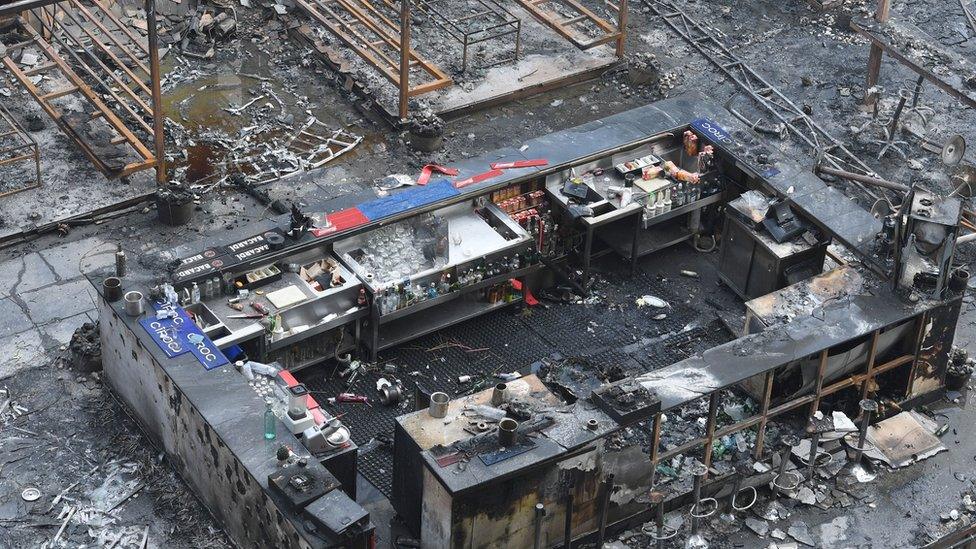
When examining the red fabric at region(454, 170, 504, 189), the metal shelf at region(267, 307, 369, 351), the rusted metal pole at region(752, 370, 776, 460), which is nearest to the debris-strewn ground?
the metal shelf at region(267, 307, 369, 351)

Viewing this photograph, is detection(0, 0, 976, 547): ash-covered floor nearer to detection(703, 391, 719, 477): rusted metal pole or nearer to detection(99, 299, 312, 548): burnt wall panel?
detection(99, 299, 312, 548): burnt wall panel

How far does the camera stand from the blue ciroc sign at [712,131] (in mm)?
20625

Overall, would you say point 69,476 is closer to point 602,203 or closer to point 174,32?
point 602,203

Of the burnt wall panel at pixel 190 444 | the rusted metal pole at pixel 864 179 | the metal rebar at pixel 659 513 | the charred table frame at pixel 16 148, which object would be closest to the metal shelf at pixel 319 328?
the burnt wall panel at pixel 190 444

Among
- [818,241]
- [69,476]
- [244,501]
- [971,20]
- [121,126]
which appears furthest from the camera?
[971,20]

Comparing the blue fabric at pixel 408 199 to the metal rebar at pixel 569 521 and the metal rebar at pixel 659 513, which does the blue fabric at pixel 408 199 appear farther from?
the metal rebar at pixel 659 513

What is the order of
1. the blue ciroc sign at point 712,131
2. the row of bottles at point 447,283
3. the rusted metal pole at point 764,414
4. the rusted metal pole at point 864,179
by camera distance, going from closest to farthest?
the rusted metal pole at point 764,414 → the row of bottles at point 447,283 → the rusted metal pole at point 864,179 → the blue ciroc sign at point 712,131

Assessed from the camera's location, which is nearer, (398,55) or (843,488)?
(843,488)

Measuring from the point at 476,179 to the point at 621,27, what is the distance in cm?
625

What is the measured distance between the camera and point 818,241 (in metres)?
19.2

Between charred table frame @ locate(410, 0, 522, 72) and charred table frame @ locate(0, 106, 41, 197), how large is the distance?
6090 mm

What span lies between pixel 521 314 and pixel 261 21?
8.29 m

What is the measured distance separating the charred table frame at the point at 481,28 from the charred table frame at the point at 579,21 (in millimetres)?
388

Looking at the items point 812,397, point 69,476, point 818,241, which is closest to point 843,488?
point 812,397
